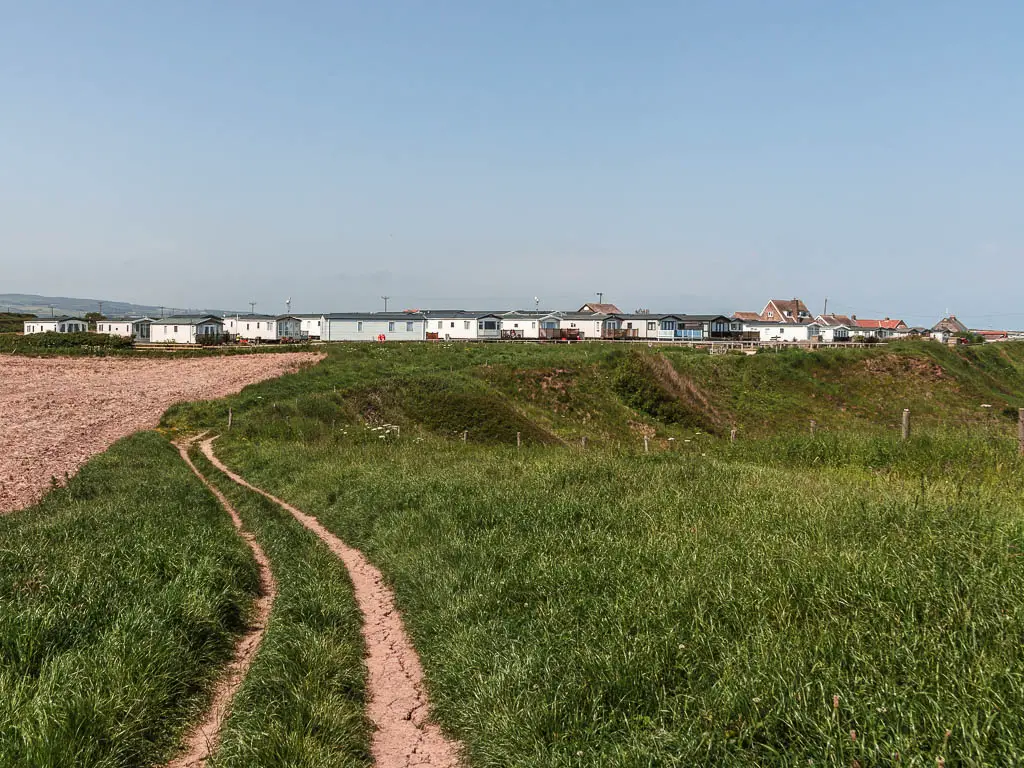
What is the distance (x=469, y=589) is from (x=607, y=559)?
1.70 metres

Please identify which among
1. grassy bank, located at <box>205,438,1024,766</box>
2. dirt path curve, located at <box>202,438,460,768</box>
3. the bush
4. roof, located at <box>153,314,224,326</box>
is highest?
roof, located at <box>153,314,224,326</box>

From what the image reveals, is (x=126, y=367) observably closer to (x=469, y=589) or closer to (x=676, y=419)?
(x=676, y=419)

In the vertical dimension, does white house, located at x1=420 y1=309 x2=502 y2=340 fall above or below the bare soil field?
above

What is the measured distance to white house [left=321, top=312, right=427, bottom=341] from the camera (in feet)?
296

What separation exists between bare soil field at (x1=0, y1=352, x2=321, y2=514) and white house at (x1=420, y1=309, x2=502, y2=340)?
32457mm

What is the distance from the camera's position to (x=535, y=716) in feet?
17.8

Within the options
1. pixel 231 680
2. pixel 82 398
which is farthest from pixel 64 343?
pixel 231 680

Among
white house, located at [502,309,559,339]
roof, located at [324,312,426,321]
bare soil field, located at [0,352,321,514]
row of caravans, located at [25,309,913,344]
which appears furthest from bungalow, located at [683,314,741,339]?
bare soil field, located at [0,352,321,514]

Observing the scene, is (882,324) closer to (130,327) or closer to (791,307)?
(791,307)

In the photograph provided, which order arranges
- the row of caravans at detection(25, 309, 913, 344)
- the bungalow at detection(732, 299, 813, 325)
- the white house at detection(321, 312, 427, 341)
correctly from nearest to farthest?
the row of caravans at detection(25, 309, 913, 344) → the white house at detection(321, 312, 427, 341) → the bungalow at detection(732, 299, 813, 325)

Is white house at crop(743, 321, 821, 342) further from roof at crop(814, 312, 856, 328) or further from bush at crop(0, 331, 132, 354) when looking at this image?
bush at crop(0, 331, 132, 354)

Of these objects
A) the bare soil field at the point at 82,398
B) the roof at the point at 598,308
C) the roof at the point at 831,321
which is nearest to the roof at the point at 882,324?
the roof at the point at 831,321

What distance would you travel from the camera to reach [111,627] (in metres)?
7.01

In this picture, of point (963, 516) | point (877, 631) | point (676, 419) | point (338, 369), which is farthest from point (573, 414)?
point (877, 631)
